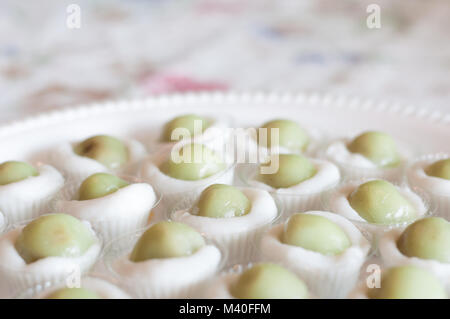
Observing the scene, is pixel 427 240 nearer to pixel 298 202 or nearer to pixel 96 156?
pixel 298 202

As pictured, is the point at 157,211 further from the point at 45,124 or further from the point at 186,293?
the point at 45,124

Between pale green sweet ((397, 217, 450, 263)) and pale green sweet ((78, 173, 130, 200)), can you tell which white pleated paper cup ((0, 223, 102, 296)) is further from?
pale green sweet ((397, 217, 450, 263))

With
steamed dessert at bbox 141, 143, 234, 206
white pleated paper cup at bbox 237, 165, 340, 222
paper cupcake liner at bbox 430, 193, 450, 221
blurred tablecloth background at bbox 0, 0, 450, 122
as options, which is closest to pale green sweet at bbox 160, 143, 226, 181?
steamed dessert at bbox 141, 143, 234, 206

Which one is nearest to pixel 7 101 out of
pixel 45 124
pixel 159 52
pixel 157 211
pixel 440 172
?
pixel 159 52

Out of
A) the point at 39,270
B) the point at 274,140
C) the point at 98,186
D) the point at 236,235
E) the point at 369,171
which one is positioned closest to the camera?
the point at 39,270

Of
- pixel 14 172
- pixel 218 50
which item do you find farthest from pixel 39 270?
pixel 218 50

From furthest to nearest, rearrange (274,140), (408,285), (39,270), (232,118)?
(232,118), (274,140), (39,270), (408,285)
